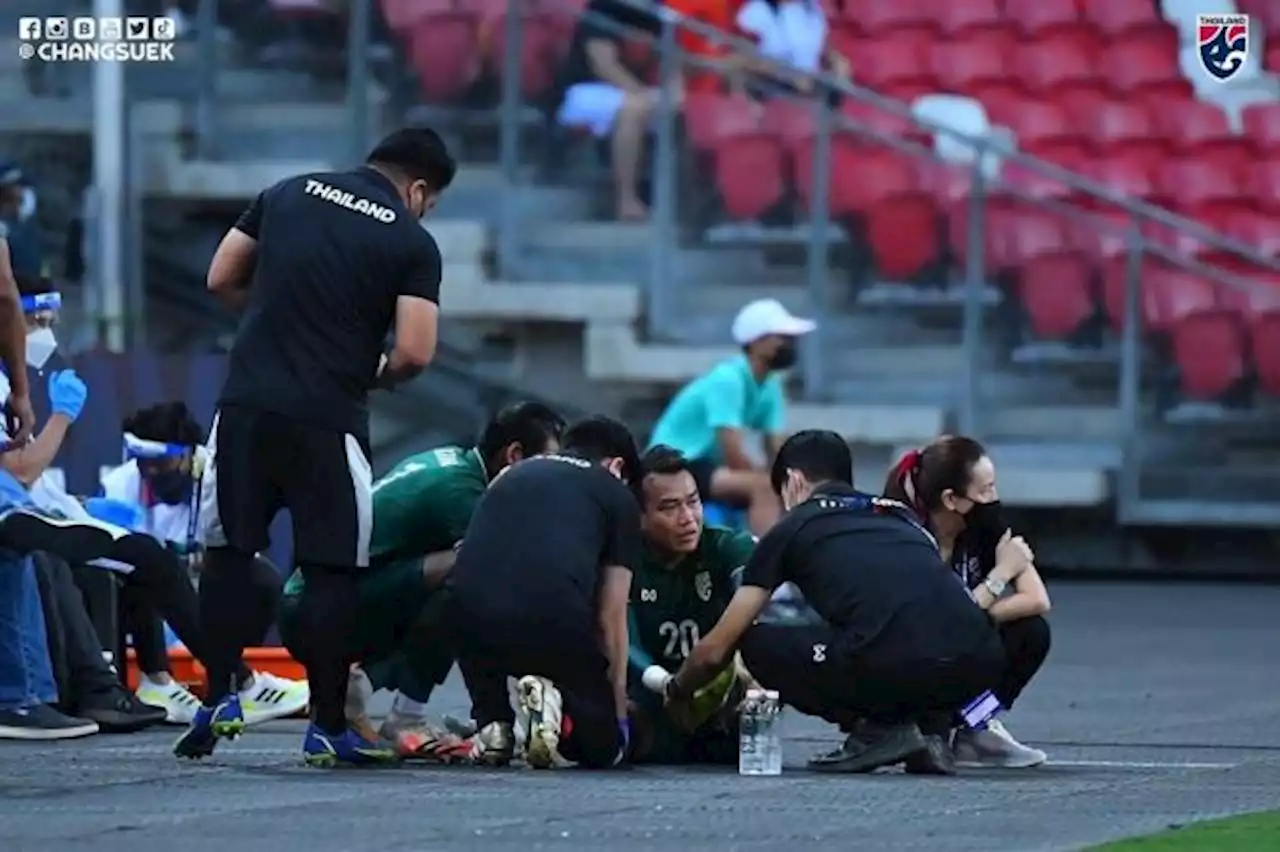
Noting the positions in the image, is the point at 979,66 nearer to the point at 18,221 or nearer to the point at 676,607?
the point at 18,221

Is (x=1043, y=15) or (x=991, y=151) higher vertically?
(x=1043, y=15)

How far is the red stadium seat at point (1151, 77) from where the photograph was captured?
18.6m

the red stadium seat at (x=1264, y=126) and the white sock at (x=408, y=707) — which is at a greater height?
the red stadium seat at (x=1264, y=126)

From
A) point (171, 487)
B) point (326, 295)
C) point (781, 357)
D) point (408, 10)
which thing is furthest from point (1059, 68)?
point (326, 295)

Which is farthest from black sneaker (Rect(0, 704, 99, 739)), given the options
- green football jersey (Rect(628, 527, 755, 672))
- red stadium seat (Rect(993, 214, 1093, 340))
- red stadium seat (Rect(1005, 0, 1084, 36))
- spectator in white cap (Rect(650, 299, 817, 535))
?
red stadium seat (Rect(1005, 0, 1084, 36))

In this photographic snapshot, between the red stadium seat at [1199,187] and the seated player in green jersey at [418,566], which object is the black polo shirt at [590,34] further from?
the seated player in green jersey at [418,566]

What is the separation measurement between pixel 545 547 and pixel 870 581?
0.99m

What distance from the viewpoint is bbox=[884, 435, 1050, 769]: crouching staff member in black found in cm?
1025

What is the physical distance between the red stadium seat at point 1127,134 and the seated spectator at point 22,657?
9.00 meters

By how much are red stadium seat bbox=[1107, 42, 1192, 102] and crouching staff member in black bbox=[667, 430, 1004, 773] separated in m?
9.10

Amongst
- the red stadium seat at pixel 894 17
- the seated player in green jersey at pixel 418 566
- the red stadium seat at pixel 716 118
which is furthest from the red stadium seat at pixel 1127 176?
the seated player in green jersey at pixel 418 566

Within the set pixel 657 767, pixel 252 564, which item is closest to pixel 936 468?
pixel 657 767

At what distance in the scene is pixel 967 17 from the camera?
62.3 feet

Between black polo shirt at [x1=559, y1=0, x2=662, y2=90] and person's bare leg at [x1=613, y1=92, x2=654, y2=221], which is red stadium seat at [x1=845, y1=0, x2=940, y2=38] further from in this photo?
person's bare leg at [x1=613, y1=92, x2=654, y2=221]
